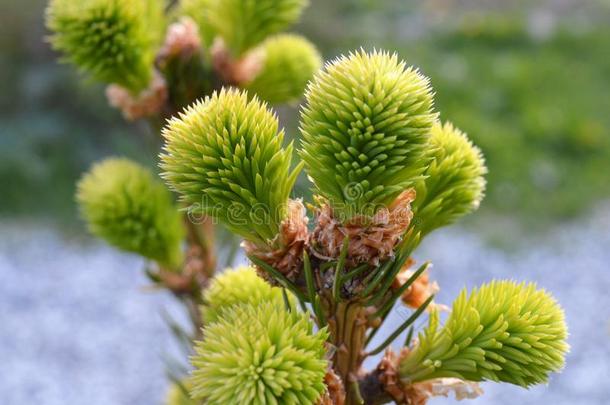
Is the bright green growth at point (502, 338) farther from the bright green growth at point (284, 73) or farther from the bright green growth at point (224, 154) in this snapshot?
the bright green growth at point (284, 73)

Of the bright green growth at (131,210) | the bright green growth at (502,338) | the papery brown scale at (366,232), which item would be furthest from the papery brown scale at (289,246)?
the bright green growth at (131,210)

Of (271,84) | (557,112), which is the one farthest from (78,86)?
(271,84)

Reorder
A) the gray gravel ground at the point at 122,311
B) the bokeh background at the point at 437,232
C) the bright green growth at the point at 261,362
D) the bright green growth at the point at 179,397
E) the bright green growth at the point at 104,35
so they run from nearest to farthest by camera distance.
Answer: the bright green growth at the point at 261,362 → the bright green growth at the point at 104,35 → the bright green growth at the point at 179,397 → the gray gravel ground at the point at 122,311 → the bokeh background at the point at 437,232

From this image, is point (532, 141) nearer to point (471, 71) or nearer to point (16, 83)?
point (471, 71)

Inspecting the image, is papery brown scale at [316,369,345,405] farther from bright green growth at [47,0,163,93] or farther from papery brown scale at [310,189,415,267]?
bright green growth at [47,0,163,93]

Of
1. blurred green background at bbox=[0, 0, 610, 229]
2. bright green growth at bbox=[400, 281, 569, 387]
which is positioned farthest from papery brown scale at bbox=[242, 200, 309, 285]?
blurred green background at bbox=[0, 0, 610, 229]

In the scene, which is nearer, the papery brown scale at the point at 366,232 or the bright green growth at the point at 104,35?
the papery brown scale at the point at 366,232
